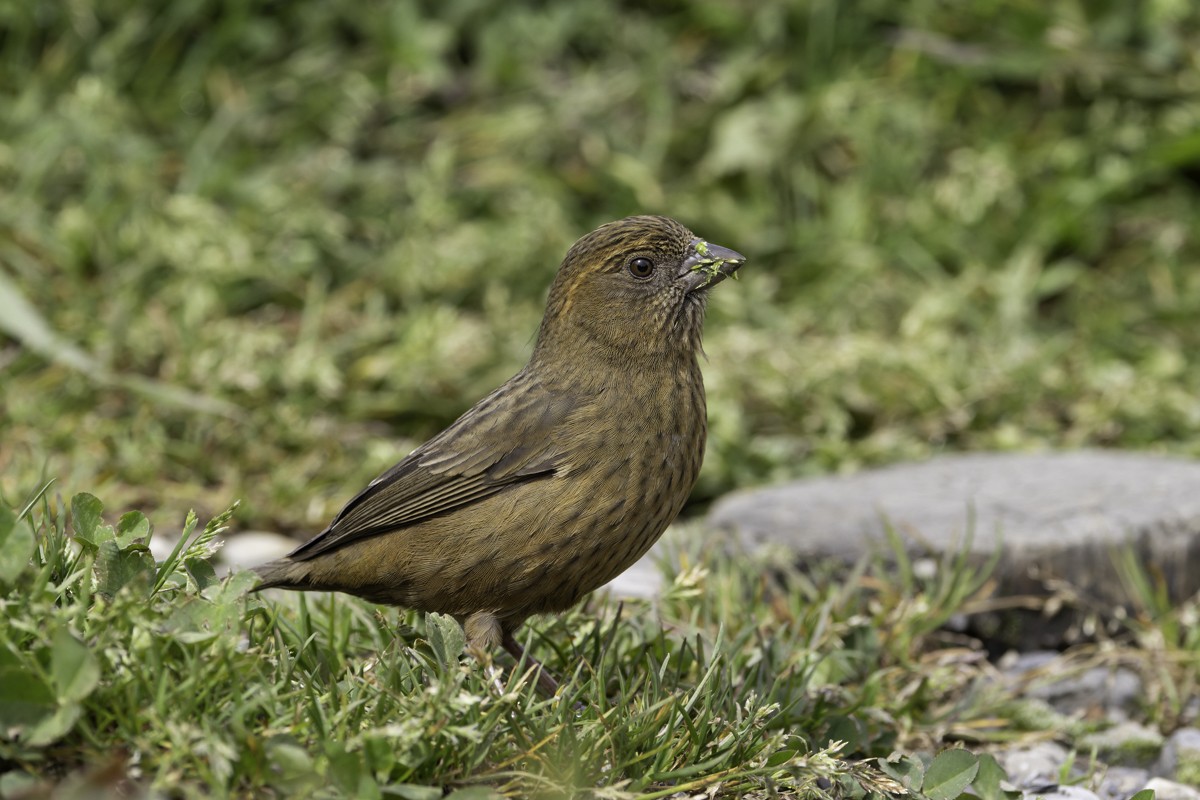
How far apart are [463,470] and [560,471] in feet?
0.99

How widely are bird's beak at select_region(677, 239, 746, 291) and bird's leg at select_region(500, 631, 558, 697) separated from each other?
1.09m

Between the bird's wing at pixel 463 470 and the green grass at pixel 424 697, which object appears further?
the bird's wing at pixel 463 470

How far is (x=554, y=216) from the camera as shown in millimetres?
7977

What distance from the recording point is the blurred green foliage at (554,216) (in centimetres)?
662

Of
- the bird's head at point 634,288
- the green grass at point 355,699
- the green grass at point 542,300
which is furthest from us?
the bird's head at point 634,288

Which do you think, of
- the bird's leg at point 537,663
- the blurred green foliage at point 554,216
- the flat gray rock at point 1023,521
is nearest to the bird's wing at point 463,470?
the bird's leg at point 537,663

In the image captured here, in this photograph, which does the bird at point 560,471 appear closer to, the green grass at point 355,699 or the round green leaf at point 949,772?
the green grass at point 355,699

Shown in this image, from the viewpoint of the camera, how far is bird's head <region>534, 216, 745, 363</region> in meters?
4.38

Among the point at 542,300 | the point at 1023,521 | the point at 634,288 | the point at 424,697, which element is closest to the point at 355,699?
the point at 424,697

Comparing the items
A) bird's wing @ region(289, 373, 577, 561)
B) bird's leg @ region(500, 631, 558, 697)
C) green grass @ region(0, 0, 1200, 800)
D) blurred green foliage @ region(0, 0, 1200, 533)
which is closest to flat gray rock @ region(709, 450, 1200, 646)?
green grass @ region(0, 0, 1200, 800)

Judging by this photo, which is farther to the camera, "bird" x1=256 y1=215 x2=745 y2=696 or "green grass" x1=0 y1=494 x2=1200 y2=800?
"bird" x1=256 y1=215 x2=745 y2=696

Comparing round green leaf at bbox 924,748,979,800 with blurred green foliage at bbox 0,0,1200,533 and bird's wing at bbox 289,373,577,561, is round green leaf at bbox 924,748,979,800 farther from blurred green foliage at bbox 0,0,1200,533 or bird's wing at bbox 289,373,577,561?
blurred green foliage at bbox 0,0,1200,533

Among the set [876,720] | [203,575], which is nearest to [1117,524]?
[876,720]

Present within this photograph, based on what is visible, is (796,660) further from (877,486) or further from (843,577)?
(877,486)
